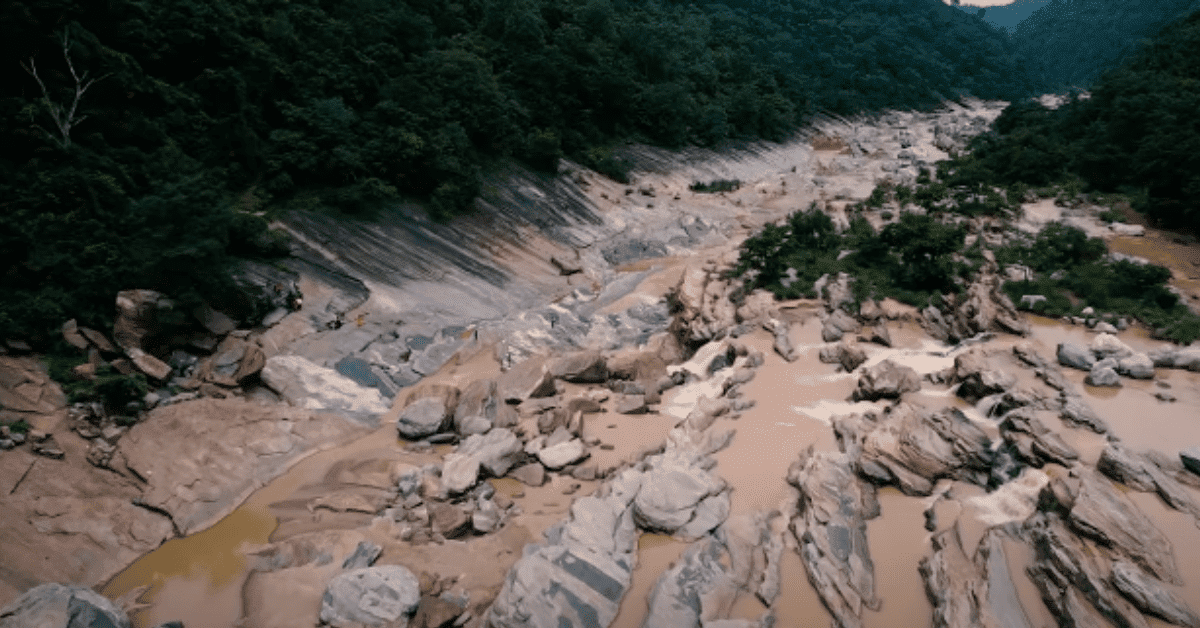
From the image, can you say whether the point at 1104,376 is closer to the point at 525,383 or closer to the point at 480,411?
the point at 525,383

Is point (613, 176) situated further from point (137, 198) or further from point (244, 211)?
point (137, 198)

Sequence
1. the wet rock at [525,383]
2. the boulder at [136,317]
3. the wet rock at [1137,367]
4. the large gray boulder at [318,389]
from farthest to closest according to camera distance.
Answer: the wet rock at [525,383] → the large gray boulder at [318,389] → the boulder at [136,317] → the wet rock at [1137,367]

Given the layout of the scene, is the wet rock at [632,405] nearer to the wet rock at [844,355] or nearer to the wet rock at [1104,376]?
the wet rock at [844,355]

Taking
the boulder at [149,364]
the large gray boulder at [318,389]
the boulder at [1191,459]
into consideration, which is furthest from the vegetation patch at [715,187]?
the boulder at [149,364]

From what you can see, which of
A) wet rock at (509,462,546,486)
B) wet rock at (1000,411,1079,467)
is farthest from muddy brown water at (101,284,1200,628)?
wet rock at (1000,411,1079,467)

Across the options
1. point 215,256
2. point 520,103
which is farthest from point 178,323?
point 520,103

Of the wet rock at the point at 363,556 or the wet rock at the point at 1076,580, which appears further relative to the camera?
the wet rock at the point at 363,556

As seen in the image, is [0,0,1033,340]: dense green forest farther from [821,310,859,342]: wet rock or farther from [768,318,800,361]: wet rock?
[821,310,859,342]: wet rock

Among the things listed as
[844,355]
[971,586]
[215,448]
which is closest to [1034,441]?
[971,586]
